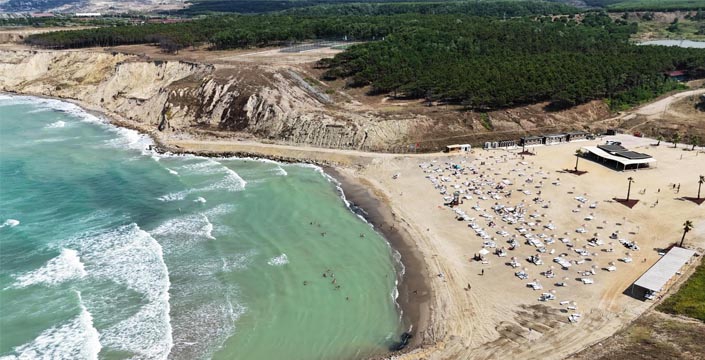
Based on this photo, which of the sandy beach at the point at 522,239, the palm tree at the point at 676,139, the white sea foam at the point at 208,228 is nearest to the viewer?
the sandy beach at the point at 522,239

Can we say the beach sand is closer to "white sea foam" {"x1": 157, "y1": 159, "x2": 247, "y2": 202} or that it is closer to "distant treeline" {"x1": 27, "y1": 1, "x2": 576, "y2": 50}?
"white sea foam" {"x1": 157, "y1": 159, "x2": 247, "y2": 202}

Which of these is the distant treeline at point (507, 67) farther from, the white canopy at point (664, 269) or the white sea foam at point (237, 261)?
the white sea foam at point (237, 261)

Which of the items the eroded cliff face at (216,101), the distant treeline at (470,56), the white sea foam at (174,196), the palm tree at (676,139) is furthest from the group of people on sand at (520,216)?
the white sea foam at (174,196)

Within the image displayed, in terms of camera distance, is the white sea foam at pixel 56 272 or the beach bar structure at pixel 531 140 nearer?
the white sea foam at pixel 56 272

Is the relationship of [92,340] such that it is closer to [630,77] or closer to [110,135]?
[110,135]

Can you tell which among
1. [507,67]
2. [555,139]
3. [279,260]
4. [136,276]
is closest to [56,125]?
[136,276]

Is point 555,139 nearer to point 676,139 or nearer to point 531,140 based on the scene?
point 531,140

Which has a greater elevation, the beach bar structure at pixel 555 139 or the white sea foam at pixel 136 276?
the beach bar structure at pixel 555 139
